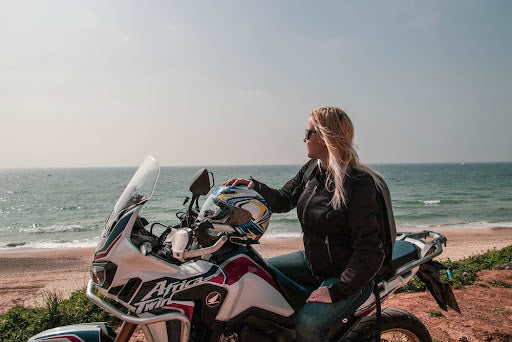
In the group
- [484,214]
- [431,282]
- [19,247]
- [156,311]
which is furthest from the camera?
[484,214]

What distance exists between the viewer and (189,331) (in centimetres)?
225

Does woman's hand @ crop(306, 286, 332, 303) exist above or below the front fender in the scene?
above

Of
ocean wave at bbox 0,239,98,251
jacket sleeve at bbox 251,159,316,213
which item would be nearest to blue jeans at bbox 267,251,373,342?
jacket sleeve at bbox 251,159,316,213

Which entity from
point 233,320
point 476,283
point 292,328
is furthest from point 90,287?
point 476,283

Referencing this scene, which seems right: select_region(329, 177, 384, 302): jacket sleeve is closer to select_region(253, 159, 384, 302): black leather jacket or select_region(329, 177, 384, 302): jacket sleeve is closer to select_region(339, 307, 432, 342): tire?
select_region(253, 159, 384, 302): black leather jacket

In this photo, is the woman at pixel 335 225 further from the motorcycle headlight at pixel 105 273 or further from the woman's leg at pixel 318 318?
the motorcycle headlight at pixel 105 273

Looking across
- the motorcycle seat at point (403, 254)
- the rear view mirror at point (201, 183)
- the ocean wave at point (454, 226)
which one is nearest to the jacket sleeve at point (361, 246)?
the motorcycle seat at point (403, 254)

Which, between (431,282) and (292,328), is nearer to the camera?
(292,328)

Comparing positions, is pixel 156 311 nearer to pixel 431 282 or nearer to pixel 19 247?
pixel 431 282

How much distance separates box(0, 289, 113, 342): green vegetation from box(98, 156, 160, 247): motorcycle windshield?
3.00 metres

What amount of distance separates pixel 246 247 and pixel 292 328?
67 cm

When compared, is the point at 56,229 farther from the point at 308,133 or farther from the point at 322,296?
the point at 322,296

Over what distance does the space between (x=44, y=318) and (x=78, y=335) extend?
9.64ft

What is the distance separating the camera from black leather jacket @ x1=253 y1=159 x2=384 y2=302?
237cm
